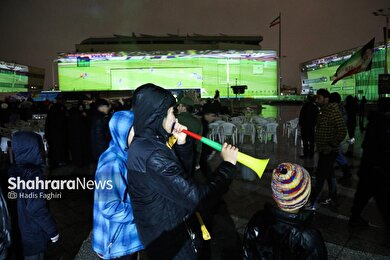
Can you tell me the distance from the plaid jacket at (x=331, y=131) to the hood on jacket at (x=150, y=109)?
344 cm

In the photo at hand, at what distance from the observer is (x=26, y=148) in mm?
2389

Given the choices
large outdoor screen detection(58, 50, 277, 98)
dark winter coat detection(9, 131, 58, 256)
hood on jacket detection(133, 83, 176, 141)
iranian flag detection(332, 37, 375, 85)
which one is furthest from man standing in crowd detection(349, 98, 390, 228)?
large outdoor screen detection(58, 50, 277, 98)

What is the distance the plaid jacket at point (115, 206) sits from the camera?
6.23 feet

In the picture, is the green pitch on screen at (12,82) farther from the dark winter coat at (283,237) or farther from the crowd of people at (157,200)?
the dark winter coat at (283,237)

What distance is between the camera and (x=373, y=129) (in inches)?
145

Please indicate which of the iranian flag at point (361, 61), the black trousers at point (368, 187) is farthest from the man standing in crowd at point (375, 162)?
the iranian flag at point (361, 61)

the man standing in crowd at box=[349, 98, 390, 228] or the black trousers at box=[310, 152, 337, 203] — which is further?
the black trousers at box=[310, 152, 337, 203]

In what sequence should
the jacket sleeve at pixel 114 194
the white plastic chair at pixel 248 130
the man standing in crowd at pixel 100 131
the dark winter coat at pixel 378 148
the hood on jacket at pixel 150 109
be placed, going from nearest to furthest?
the hood on jacket at pixel 150 109, the jacket sleeve at pixel 114 194, the dark winter coat at pixel 378 148, the man standing in crowd at pixel 100 131, the white plastic chair at pixel 248 130

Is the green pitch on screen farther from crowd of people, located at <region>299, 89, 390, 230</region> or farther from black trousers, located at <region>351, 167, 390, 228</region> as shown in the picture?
black trousers, located at <region>351, 167, 390, 228</region>

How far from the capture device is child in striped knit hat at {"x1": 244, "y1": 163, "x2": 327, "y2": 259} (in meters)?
1.47

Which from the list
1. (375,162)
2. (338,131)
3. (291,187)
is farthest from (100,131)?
(291,187)

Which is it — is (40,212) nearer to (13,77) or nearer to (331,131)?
(331,131)

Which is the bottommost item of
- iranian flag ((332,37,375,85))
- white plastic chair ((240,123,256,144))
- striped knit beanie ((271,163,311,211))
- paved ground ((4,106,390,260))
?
paved ground ((4,106,390,260))

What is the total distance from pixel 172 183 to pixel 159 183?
7 cm
